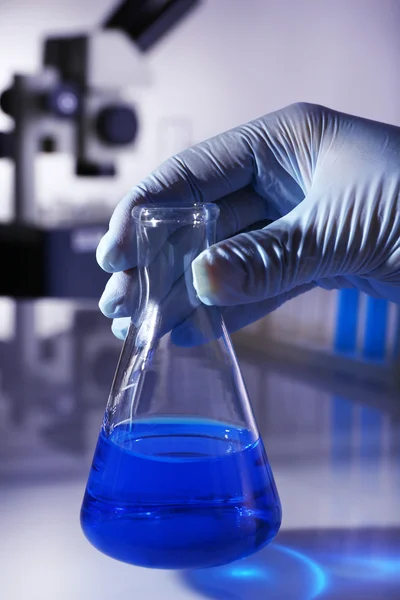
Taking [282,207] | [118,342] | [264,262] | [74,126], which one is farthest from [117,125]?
[264,262]

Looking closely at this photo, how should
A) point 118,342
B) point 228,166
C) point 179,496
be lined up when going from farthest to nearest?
point 118,342
point 228,166
point 179,496

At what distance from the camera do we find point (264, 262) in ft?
1.84

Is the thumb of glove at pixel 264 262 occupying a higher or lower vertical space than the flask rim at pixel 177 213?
lower

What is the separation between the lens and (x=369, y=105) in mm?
4258

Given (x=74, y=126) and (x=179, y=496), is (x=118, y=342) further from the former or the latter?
(x=74, y=126)

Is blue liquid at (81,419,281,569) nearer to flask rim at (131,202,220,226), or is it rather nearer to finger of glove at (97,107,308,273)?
flask rim at (131,202,220,226)

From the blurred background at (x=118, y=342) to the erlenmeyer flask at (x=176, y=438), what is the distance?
1.8 inches

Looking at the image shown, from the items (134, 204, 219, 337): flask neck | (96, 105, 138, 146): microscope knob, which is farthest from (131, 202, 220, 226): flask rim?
(96, 105, 138, 146): microscope knob

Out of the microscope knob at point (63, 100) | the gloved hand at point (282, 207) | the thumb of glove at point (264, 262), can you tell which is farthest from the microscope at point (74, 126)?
the thumb of glove at point (264, 262)

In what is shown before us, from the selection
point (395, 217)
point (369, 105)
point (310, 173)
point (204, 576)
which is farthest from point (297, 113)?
point (369, 105)

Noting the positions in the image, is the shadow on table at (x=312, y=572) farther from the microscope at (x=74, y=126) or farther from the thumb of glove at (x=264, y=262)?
the microscope at (x=74, y=126)

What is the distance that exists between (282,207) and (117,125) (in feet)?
13.0

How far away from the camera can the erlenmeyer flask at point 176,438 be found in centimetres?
46

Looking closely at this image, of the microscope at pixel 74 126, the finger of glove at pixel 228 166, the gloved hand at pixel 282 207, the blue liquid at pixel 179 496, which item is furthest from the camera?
the microscope at pixel 74 126
